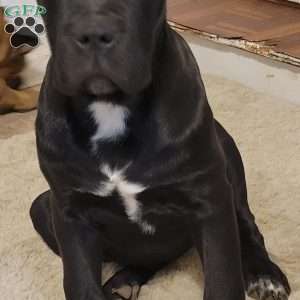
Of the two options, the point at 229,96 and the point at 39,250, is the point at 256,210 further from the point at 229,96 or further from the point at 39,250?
the point at 229,96

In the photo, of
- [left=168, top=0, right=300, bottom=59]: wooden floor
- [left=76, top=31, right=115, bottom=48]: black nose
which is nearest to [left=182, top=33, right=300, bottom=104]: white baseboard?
[left=168, top=0, right=300, bottom=59]: wooden floor

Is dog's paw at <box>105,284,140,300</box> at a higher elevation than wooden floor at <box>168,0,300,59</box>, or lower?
higher

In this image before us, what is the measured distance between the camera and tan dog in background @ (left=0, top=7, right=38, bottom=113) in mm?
2305

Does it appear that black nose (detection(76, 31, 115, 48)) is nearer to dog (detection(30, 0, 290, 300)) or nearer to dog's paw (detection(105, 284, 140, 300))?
dog (detection(30, 0, 290, 300))

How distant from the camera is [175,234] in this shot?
1296 mm

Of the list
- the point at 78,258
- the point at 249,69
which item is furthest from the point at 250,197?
the point at 249,69

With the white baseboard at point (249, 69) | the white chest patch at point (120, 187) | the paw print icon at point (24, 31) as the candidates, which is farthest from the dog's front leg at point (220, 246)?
the white baseboard at point (249, 69)

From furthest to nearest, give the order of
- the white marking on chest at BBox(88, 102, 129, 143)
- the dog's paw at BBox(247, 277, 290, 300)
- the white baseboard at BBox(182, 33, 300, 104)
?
the white baseboard at BBox(182, 33, 300, 104)
the dog's paw at BBox(247, 277, 290, 300)
the white marking on chest at BBox(88, 102, 129, 143)

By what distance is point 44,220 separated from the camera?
59.4 inches

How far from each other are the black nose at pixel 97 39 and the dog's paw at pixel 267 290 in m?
0.63

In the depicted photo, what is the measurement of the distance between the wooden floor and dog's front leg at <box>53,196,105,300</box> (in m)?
1.22

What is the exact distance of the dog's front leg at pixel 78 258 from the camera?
125cm

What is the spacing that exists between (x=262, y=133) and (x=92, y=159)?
97cm
